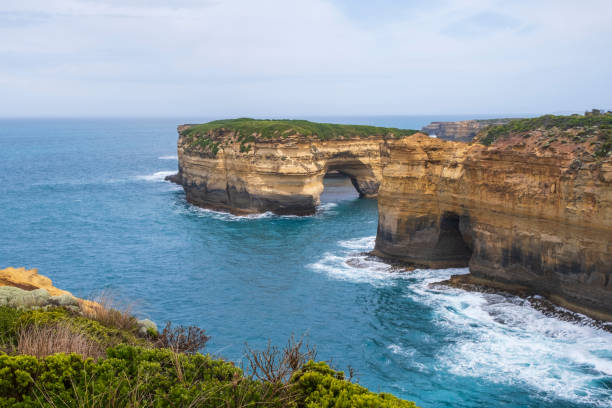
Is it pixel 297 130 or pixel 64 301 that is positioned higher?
pixel 297 130

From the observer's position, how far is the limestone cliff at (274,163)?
55.5 metres

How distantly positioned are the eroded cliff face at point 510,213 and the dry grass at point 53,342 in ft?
78.2

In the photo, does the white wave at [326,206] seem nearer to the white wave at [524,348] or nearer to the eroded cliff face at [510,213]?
the eroded cliff face at [510,213]

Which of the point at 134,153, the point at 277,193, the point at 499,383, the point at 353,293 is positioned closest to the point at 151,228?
the point at 277,193

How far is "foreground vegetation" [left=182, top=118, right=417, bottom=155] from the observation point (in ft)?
188

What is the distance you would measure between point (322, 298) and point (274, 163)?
2673 cm

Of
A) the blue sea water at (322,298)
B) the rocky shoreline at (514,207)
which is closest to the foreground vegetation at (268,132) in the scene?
the blue sea water at (322,298)

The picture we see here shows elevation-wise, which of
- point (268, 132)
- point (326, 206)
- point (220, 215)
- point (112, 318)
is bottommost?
point (220, 215)

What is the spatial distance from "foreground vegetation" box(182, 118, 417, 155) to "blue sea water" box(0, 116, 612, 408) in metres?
8.98

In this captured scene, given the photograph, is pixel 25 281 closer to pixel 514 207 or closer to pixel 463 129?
pixel 514 207

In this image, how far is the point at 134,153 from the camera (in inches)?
5187

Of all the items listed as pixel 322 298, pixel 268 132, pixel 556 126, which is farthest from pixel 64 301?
pixel 268 132

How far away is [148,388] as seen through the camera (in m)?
11.3

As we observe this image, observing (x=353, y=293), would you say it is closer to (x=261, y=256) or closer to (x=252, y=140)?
(x=261, y=256)
